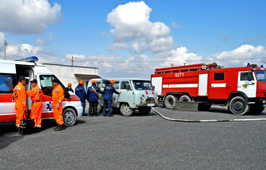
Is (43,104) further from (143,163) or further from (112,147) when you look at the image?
(143,163)

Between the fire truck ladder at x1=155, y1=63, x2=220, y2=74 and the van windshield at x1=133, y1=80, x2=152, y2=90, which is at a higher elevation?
the fire truck ladder at x1=155, y1=63, x2=220, y2=74

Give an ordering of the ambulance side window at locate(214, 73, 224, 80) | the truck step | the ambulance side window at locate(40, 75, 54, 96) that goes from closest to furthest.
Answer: the ambulance side window at locate(40, 75, 54, 96), the ambulance side window at locate(214, 73, 224, 80), the truck step

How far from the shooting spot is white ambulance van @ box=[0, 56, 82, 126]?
24.0 ft

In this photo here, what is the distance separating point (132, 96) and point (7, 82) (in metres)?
5.88

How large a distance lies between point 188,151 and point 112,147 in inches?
70.1

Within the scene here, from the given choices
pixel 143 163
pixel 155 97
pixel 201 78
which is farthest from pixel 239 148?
pixel 201 78

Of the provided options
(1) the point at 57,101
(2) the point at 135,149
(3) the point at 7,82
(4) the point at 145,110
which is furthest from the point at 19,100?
(4) the point at 145,110

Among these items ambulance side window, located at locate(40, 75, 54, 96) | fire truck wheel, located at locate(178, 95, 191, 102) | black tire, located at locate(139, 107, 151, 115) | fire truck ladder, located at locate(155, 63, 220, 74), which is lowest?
black tire, located at locate(139, 107, 151, 115)

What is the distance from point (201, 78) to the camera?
15.0m

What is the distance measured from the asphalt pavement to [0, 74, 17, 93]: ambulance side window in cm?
142

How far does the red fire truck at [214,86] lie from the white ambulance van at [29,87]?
8851 mm

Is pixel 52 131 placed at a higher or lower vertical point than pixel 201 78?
lower

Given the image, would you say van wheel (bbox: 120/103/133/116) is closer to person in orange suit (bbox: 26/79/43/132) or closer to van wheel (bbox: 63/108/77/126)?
van wheel (bbox: 63/108/77/126)

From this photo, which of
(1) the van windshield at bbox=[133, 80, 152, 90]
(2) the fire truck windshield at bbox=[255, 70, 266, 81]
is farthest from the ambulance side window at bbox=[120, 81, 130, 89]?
(2) the fire truck windshield at bbox=[255, 70, 266, 81]
